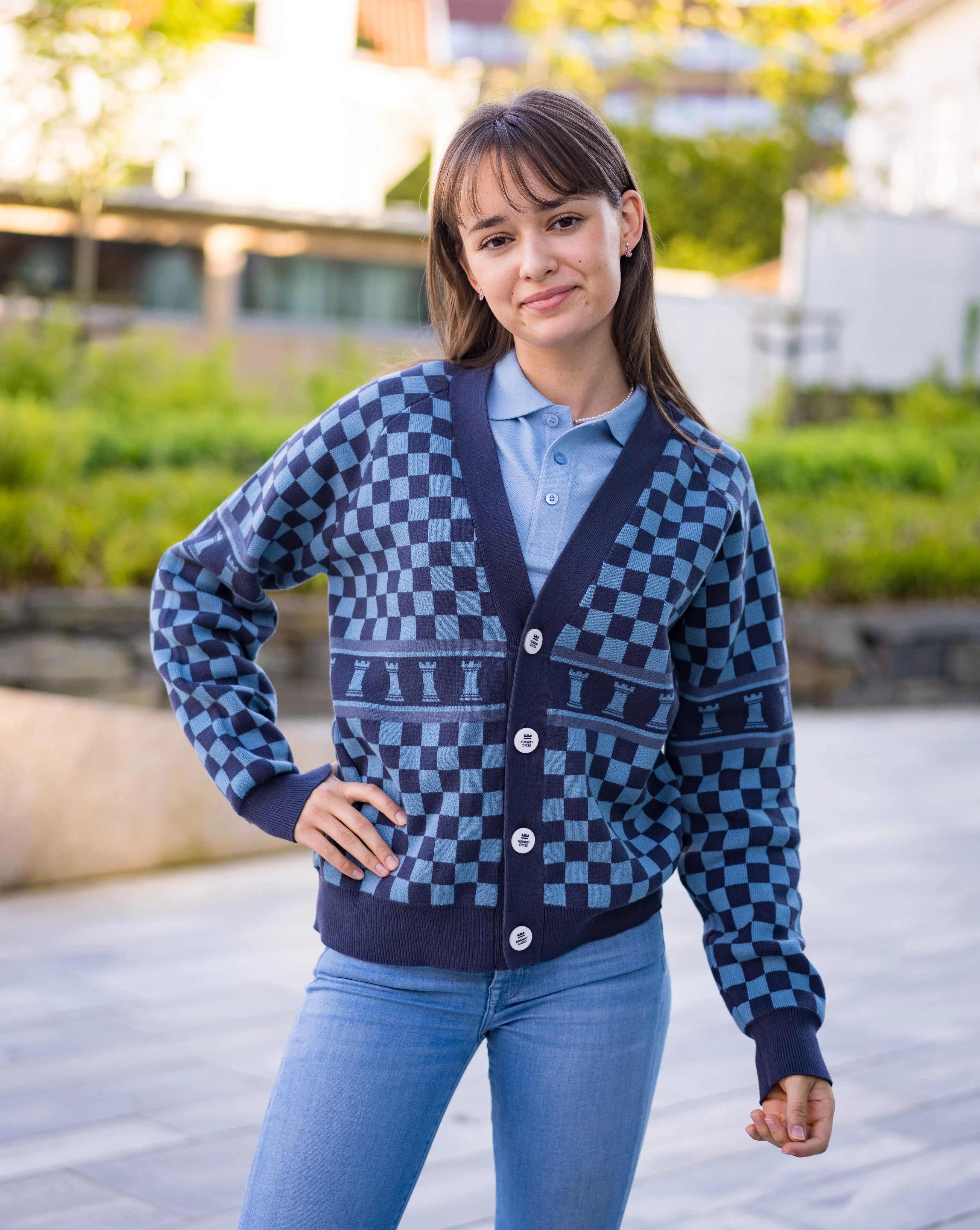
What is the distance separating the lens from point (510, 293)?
1632 millimetres

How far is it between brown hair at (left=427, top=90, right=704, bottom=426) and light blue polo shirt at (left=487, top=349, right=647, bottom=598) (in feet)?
0.20

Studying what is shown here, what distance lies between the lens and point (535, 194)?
5.22 ft

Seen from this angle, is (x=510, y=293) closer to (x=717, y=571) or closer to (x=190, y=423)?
(x=717, y=571)

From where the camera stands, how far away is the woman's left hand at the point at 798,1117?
1.62 metres

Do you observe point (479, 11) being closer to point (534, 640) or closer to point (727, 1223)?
point (727, 1223)

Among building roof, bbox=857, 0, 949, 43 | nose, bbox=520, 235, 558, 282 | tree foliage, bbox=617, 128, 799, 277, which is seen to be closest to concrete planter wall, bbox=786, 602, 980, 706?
nose, bbox=520, 235, 558, 282

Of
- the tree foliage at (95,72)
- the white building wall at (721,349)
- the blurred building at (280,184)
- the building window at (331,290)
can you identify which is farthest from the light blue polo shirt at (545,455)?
the building window at (331,290)

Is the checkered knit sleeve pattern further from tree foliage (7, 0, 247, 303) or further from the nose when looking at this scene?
tree foliage (7, 0, 247, 303)

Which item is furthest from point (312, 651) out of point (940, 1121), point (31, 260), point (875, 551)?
point (31, 260)

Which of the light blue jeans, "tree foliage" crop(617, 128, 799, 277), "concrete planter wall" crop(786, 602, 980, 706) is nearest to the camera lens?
the light blue jeans

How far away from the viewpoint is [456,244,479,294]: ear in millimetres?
1749

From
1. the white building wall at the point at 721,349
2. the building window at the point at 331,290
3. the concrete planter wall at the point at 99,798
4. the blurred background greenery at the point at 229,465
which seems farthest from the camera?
the building window at the point at 331,290

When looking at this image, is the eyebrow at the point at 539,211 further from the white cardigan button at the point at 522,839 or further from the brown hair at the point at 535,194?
the white cardigan button at the point at 522,839

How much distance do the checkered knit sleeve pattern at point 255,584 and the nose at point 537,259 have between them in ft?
0.57
